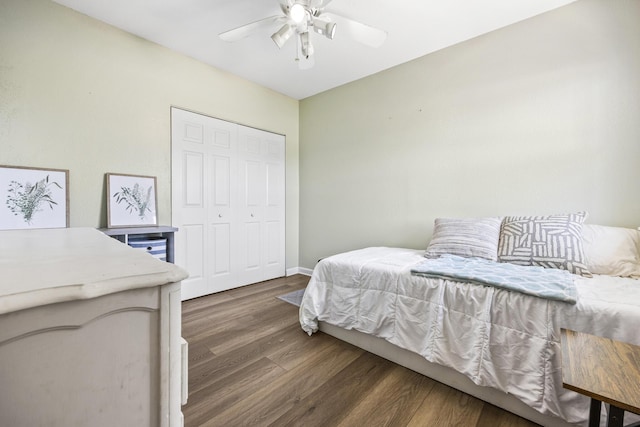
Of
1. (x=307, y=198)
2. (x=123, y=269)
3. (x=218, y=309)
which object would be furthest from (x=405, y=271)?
(x=307, y=198)

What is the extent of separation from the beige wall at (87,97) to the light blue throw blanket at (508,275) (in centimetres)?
259

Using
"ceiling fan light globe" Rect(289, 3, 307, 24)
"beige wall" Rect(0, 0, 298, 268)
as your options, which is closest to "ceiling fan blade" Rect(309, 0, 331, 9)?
"ceiling fan light globe" Rect(289, 3, 307, 24)

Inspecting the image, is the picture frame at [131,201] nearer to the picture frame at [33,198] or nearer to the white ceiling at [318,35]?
the picture frame at [33,198]

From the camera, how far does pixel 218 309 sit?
2666 mm

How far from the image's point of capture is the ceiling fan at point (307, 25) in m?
1.90

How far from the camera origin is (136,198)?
253cm

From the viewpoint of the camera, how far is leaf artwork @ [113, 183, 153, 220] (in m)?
2.45

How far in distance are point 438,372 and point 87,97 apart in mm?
3386

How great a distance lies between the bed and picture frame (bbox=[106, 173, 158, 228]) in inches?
69.4

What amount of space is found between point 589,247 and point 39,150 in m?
4.07

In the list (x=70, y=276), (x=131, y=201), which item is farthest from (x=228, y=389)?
(x=131, y=201)

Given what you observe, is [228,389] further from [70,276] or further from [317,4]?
[317,4]

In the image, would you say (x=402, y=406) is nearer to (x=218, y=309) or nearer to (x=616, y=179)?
(x=218, y=309)

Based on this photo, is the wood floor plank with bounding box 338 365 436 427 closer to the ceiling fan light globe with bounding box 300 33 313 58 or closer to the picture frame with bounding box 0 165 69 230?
the ceiling fan light globe with bounding box 300 33 313 58
